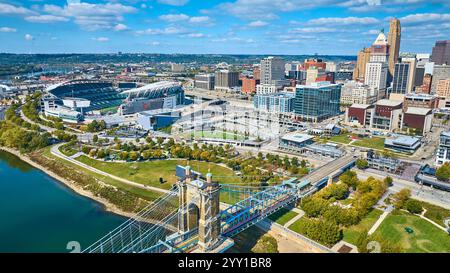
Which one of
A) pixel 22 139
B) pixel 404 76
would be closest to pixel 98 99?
pixel 22 139

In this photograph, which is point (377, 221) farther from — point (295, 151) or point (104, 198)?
point (104, 198)

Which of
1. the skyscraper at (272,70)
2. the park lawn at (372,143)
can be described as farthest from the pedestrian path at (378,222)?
the skyscraper at (272,70)

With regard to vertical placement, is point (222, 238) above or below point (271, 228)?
above

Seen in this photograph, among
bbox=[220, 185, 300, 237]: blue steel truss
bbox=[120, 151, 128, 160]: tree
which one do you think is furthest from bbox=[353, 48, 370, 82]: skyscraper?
bbox=[220, 185, 300, 237]: blue steel truss

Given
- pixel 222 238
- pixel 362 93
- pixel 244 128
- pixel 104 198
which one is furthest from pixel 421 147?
pixel 104 198

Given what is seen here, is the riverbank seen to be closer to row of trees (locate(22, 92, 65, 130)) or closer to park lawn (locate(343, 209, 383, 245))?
row of trees (locate(22, 92, 65, 130))

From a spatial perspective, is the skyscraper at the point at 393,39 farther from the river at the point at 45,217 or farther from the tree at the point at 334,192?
the river at the point at 45,217
